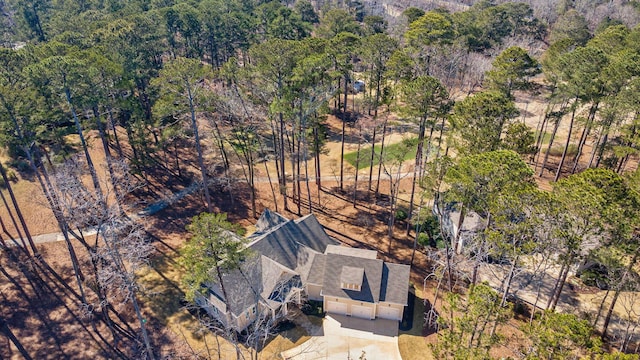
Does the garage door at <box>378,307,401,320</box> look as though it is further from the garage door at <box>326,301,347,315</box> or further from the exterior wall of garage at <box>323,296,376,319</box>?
the garage door at <box>326,301,347,315</box>

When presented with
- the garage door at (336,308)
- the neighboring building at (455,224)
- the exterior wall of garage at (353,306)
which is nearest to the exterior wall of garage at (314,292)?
the exterior wall of garage at (353,306)

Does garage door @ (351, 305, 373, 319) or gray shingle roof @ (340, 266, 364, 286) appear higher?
gray shingle roof @ (340, 266, 364, 286)

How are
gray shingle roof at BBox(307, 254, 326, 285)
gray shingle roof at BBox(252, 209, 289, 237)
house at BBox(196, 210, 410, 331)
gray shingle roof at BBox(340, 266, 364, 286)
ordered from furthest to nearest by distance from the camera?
gray shingle roof at BBox(252, 209, 289, 237) → gray shingle roof at BBox(307, 254, 326, 285) → gray shingle roof at BBox(340, 266, 364, 286) → house at BBox(196, 210, 410, 331)

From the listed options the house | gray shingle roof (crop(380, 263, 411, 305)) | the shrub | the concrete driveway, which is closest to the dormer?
the house

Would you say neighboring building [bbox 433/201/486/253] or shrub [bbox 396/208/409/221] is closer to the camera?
neighboring building [bbox 433/201/486/253]

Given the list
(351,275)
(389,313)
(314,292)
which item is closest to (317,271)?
(314,292)

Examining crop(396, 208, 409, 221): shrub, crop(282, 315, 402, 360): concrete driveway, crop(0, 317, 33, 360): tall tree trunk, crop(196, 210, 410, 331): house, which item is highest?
crop(196, 210, 410, 331): house

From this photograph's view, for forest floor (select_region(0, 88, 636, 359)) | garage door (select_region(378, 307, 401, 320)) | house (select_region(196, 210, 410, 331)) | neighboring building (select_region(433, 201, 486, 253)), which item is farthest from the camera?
neighboring building (select_region(433, 201, 486, 253))

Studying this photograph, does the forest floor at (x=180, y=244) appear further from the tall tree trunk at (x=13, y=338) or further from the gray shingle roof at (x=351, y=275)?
the gray shingle roof at (x=351, y=275)
